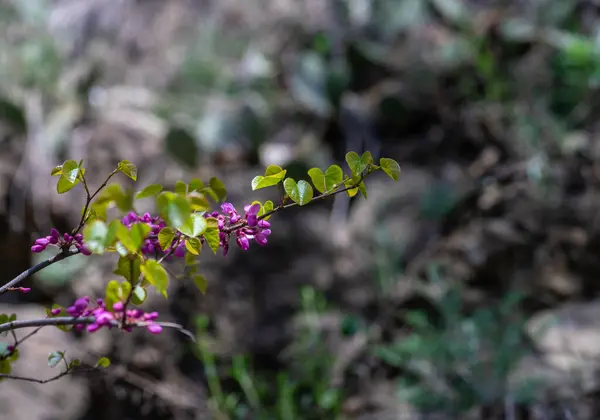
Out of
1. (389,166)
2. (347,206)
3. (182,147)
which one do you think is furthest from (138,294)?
(182,147)

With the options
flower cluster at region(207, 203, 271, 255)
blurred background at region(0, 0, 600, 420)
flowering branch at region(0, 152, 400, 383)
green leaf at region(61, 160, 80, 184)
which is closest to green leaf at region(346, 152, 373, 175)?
flowering branch at region(0, 152, 400, 383)

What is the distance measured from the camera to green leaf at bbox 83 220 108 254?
2.06 ft

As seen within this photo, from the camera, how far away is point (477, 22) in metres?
3.64

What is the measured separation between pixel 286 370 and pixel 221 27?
2.61m

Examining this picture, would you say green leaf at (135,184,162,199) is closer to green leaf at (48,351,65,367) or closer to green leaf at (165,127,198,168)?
green leaf at (48,351,65,367)

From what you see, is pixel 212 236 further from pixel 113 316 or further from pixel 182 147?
pixel 182 147

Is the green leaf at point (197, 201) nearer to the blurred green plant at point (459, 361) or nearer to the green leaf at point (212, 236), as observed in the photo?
the green leaf at point (212, 236)

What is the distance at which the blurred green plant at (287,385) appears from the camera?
2215mm

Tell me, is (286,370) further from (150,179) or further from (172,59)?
(172,59)

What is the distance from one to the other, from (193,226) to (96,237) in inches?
4.1

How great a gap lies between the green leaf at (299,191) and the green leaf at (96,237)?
0.79 ft

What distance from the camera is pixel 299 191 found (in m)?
0.79

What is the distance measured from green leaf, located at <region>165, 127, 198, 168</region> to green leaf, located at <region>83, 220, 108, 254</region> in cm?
269

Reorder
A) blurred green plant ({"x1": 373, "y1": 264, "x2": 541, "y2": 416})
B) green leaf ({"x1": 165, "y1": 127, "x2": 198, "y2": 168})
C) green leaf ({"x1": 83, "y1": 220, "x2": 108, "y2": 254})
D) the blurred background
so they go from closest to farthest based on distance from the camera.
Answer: green leaf ({"x1": 83, "y1": 220, "x2": 108, "y2": 254}), blurred green plant ({"x1": 373, "y1": 264, "x2": 541, "y2": 416}), the blurred background, green leaf ({"x1": 165, "y1": 127, "x2": 198, "y2": 168})
